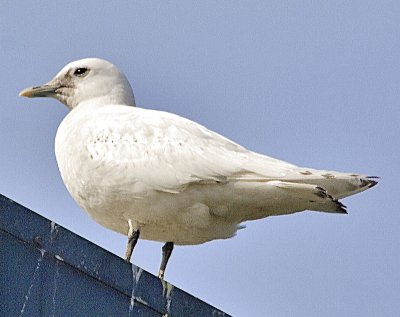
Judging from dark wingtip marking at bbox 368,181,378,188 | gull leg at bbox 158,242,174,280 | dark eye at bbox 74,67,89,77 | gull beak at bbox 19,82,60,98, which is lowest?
gull leg at bbox 158,242,174,280

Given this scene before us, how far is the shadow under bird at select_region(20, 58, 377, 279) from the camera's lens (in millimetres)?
7777

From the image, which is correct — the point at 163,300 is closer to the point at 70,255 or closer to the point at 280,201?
the point at 70,255

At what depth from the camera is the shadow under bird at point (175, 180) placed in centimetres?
778

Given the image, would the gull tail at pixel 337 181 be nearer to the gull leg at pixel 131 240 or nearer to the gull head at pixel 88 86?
the gull leg at pixel 131 240

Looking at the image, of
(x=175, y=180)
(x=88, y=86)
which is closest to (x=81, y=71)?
(x=88, y=86)

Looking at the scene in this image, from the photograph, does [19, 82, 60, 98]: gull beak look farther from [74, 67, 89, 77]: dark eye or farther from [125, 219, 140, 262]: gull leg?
[125, 219, 140, 262]: gull leg

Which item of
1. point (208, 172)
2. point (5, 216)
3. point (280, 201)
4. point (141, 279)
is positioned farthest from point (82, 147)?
point (5, 216)

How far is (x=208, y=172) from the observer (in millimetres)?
7859

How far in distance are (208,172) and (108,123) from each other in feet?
2.94

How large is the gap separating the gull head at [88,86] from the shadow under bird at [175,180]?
847 millimetres

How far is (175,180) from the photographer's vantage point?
7859 mm

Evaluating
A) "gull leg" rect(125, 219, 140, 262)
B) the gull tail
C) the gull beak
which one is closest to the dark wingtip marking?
the gull tail

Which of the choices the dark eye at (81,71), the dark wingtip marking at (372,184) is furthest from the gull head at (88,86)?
the dark wingtip marking at (372,184)

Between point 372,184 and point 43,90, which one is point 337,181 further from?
point 43,90
